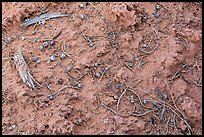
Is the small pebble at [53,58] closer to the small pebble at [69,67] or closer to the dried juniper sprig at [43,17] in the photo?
the small pebble at [69,67]

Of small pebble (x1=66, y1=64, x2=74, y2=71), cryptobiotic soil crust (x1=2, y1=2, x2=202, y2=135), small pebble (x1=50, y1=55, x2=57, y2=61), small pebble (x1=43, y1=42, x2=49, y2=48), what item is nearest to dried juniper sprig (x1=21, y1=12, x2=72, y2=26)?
cryptobiotic soil crust (x1=2, y1=2, x2=202, y2=135)

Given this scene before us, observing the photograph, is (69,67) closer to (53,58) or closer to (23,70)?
(53,58)

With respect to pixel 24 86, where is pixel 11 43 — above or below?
above

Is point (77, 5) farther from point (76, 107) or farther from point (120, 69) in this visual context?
point (76, 107)

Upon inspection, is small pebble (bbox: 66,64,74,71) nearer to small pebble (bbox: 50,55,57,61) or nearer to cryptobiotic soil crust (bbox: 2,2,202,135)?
cryptobiotic soil crust (bbox: 2,2,202,135)

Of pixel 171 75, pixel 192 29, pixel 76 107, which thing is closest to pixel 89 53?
pixel 76 107

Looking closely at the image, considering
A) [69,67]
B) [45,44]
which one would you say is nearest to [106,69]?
[69,67]
